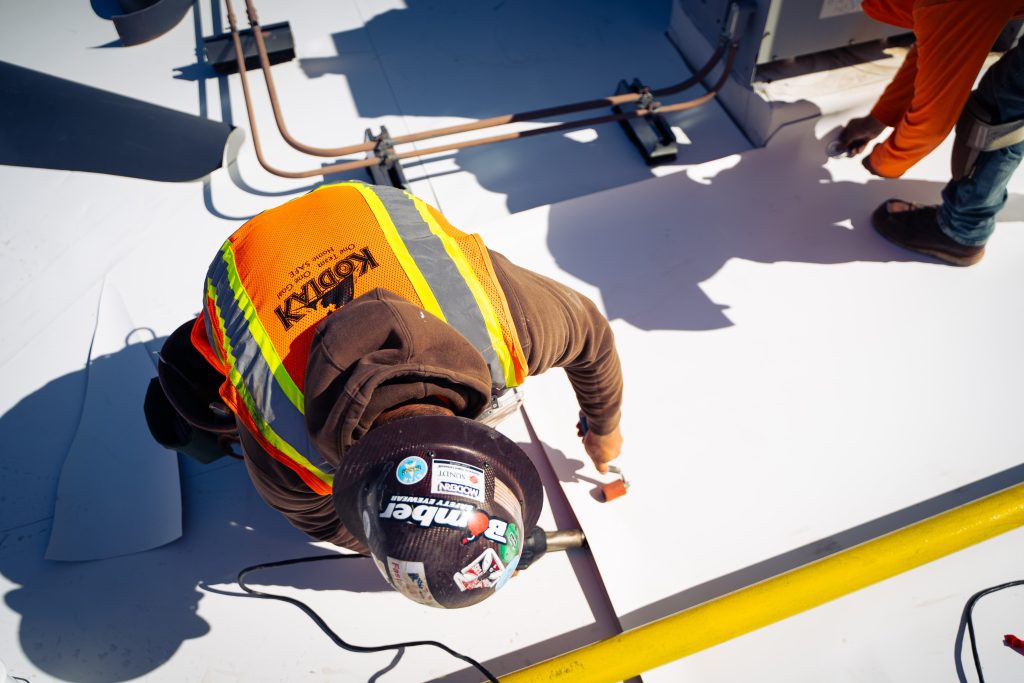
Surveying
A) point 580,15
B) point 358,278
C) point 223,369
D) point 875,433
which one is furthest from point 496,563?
point 580,15

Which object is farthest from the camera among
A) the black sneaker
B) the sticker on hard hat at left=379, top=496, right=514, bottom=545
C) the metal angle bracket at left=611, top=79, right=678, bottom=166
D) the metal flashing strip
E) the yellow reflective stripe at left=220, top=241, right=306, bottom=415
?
the metal angle bracket at left=611, top=79, right=678, bottom=166

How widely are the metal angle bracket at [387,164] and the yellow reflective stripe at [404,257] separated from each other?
3.68ft

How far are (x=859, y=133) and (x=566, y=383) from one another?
127cm

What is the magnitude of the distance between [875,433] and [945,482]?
7.7 inches

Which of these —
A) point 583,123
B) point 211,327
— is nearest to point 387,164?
point 583,123

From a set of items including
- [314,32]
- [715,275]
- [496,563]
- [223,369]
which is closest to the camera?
[496,563]

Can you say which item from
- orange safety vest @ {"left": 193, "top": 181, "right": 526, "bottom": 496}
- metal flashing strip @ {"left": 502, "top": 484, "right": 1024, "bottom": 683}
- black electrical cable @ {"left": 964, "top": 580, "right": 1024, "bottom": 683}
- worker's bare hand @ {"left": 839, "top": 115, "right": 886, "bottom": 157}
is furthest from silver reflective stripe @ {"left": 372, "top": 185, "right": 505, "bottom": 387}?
worker's bare hand @ {"left": 839, "top": 115, "right": 886, "bottom": 157}

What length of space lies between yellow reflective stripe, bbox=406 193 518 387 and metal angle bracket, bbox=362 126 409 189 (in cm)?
115

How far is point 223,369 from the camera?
129 centimetres

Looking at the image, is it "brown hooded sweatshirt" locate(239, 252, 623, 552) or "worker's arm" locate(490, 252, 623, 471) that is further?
"worker's arm" locate(490, 252, 623, 471)

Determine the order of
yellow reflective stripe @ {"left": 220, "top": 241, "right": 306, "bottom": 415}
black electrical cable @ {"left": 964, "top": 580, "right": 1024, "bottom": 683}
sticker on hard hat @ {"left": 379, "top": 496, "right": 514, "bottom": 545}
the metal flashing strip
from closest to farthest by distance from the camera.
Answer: sticker on hard hat @ {"left": 379, "top": 496, "right": 514, "bottom": 545}
yellow reflective stripe @ {"left": 220, "top": 241, "right": 306, "bottom": 415}
the metal flashing strip
black electrical cable @ {"left": 964, "top": 580, "right": 1024, "bottom": 683}

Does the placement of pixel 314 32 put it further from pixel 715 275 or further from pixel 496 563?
pixel 496 563

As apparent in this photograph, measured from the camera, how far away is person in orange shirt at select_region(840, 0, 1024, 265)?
1.69m

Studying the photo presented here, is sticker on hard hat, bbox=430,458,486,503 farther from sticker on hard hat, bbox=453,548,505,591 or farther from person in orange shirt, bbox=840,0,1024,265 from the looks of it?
person in orange shirt, bbox=840,0,1024,265
